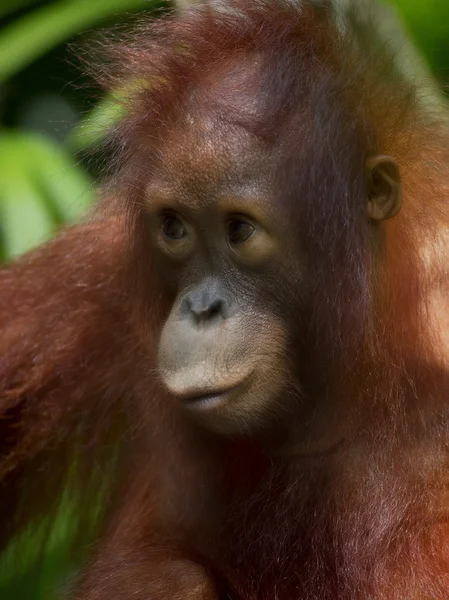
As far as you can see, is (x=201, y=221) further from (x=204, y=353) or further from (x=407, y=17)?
(x=407, y=17)

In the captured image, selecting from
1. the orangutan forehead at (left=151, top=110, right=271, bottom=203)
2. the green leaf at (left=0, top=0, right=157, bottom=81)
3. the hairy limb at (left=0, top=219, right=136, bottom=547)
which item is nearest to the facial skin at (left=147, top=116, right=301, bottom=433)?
the orangutan forehead at (left=151, top=110, right=271, bottom=203)

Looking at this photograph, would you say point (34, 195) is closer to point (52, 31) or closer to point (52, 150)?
point (52, 150)

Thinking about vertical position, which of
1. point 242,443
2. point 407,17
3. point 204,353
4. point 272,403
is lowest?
point 242,443

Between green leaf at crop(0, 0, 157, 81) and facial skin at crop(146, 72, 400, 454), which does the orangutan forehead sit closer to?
facial skin at crop(146, 72, 400, 454)

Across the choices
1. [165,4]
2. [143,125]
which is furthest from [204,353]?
[165,4]

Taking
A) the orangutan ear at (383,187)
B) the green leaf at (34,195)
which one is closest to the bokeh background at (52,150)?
the green leaf at (34,195)

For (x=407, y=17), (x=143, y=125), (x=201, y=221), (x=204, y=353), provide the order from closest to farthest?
1. (x=204, y=353)
2. (x=201, y=221)
3. (x=143, y=125)
4. (x=407, y=17)

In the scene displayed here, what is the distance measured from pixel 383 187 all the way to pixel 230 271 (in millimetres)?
295

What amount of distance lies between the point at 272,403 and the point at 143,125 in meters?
0.55

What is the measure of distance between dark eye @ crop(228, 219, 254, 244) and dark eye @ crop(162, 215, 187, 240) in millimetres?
95

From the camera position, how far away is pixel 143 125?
6.13 ft

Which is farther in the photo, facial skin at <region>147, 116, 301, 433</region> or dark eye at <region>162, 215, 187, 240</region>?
dark eye at <region>162, 215, 187, 240</region>

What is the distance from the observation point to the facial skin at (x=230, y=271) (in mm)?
1653

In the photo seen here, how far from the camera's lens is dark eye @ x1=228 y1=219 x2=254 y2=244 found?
1.72 metres
